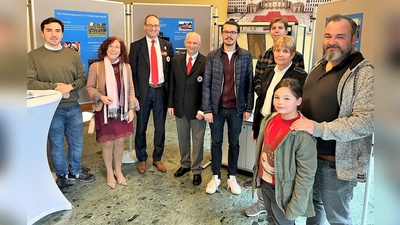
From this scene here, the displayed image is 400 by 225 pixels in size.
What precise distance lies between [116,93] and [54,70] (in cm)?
54

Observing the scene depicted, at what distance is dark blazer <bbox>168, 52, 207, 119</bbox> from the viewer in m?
2.71

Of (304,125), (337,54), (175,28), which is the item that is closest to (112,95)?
(175,28)

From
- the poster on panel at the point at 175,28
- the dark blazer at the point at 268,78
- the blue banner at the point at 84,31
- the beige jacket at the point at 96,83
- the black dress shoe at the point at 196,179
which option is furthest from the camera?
the poster on panel at the point at 175,28

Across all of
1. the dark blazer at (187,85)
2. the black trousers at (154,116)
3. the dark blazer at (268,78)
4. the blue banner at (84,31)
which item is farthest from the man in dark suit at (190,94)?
the blue banner at (84,31)

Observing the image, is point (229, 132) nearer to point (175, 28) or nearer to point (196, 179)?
point (196, 179)

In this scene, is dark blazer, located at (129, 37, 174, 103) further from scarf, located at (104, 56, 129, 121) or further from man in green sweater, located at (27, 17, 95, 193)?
man in green sweater, located at (27, 17, 95, 193)

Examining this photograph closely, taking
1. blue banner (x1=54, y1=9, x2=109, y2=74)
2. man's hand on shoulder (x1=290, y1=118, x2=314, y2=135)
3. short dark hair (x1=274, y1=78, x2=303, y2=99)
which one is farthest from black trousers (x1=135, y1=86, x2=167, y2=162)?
man's hand on shoulder (x1=290, y1=118, x2=314, y2=135)

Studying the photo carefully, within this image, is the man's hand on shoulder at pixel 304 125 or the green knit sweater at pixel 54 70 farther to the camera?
the green knit sweater at pixel 54 70

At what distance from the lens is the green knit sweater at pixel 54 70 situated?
246 cm

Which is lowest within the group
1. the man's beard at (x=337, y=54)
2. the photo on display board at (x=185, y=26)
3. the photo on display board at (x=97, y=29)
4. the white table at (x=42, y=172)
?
the white table at (x=42, y=172)

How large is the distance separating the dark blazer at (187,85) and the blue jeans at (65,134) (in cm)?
94

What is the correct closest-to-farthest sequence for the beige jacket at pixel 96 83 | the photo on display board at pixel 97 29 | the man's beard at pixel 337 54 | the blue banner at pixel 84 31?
the man's beard at pixel 337 54 < the beige jacket at pixel 96 83 < the blue banner at pixel 84 31 < the photo on display board at pixel 97 29

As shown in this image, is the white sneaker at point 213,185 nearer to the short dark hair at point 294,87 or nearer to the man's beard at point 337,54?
the short dark hair at point 294,87

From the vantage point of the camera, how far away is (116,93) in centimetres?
270
